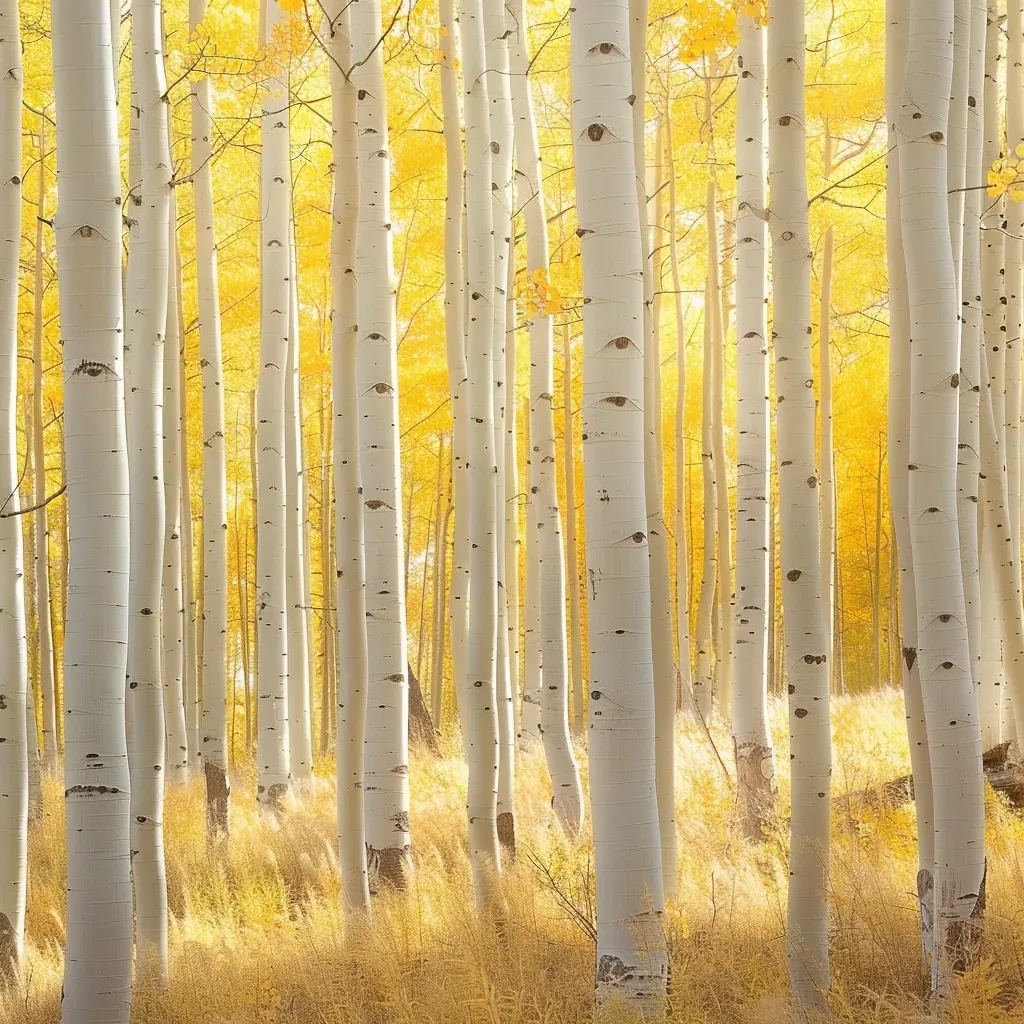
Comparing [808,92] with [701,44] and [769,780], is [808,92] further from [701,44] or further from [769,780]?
[769,780]

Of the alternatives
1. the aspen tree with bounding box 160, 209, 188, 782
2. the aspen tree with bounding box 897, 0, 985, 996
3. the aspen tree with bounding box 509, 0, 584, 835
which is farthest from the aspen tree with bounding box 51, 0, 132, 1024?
the aspen tree with bounding box 509, 0, 584, 835

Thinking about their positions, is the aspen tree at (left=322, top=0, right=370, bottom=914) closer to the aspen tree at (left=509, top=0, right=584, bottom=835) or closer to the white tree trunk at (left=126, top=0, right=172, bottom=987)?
the white tree trunk at (left=126, top=0, right=172, bottom=987)

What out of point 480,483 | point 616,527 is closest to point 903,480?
point 616,527

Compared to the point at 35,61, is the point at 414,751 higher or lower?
lower

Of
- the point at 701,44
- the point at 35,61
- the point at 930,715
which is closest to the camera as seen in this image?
the point at 930,715

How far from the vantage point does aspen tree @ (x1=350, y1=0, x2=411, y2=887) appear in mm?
4863

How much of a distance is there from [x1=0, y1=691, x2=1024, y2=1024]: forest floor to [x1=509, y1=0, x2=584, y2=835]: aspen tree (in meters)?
0.43

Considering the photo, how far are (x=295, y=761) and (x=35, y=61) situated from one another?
662 cm

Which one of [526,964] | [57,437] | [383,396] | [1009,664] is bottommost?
[526,964]

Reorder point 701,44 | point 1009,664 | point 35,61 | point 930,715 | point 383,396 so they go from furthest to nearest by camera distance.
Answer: point 35,61, point 1009,664, point 383,396, point 701,44, point 930,715

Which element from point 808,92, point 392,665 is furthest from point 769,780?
point 808,92

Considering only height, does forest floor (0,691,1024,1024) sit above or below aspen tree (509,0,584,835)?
below

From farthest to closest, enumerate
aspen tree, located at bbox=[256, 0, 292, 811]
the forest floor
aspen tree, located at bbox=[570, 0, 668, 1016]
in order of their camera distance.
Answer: aspen tree, located at bbox=[256, 0, 292, 811] < the forest floor < aspen tree, located at bbox=[570, 0, 668, 1016]

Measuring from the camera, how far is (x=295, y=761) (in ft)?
30.8
